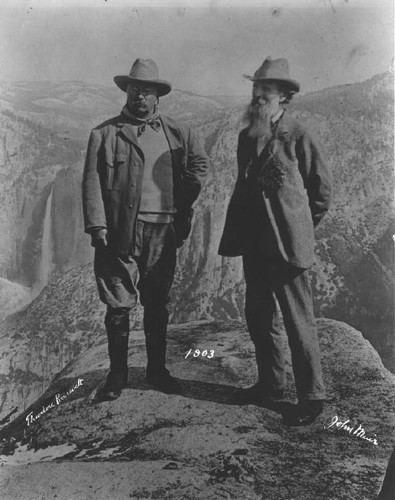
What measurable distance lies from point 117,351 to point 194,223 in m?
1.37

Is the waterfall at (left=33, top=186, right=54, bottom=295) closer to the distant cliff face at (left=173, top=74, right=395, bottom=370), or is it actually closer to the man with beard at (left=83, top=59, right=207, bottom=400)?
the distant cliff face at (left=173, top=74, right=395, bottom=370)

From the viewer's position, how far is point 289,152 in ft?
12.3

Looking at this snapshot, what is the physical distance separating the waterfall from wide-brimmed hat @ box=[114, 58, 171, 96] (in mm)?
1299

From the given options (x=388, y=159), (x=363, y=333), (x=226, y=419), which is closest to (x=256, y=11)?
(x=388, y=159)

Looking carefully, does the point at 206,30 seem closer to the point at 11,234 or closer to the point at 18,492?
the point at 11,234

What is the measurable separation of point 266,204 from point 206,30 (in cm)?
138

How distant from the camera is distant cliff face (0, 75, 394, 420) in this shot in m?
4.51

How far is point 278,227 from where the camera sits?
3750mm

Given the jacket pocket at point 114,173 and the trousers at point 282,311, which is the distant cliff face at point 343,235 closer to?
the trousers at point 282,311

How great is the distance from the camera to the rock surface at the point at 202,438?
3393 mm
